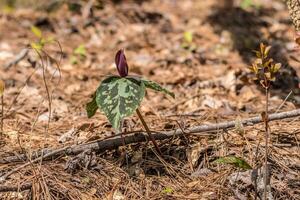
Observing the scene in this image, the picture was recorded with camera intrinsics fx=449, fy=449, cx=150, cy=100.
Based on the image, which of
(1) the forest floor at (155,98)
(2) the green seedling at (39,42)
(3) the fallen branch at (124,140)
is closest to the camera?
(1) the forest floor at (155,98)

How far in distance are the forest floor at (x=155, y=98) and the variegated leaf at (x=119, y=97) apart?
314 millimetres

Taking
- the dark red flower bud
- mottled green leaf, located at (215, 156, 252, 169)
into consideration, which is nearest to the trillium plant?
the dark red flower bud

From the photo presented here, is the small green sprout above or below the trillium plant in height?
above

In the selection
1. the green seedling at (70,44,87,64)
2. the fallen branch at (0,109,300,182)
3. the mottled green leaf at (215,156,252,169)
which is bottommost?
the mottled green leaf at (215,156,252,169)

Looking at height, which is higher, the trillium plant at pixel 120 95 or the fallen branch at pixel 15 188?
the trillium plant at pixel 120 95

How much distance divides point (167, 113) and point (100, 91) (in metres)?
0.87

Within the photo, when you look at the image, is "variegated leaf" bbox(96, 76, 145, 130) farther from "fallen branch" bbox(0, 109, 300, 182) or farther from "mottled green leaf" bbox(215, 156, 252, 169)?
"mottled green leaf" bbox(215, 156, 252, 169)

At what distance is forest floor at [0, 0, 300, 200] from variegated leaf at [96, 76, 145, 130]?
1.03ft

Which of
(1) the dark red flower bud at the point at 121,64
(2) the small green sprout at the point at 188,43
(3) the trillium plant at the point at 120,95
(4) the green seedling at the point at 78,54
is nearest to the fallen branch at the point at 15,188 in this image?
(3) the trillium plant at the point at 120,95

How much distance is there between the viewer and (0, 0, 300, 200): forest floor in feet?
6.42

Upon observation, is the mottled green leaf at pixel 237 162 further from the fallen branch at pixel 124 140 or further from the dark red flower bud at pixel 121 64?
the dark red flower bud at pixel 121 64

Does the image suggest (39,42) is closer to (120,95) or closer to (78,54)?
(78,54)

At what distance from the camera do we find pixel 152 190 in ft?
6.36

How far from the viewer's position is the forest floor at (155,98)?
1958 millimetres
